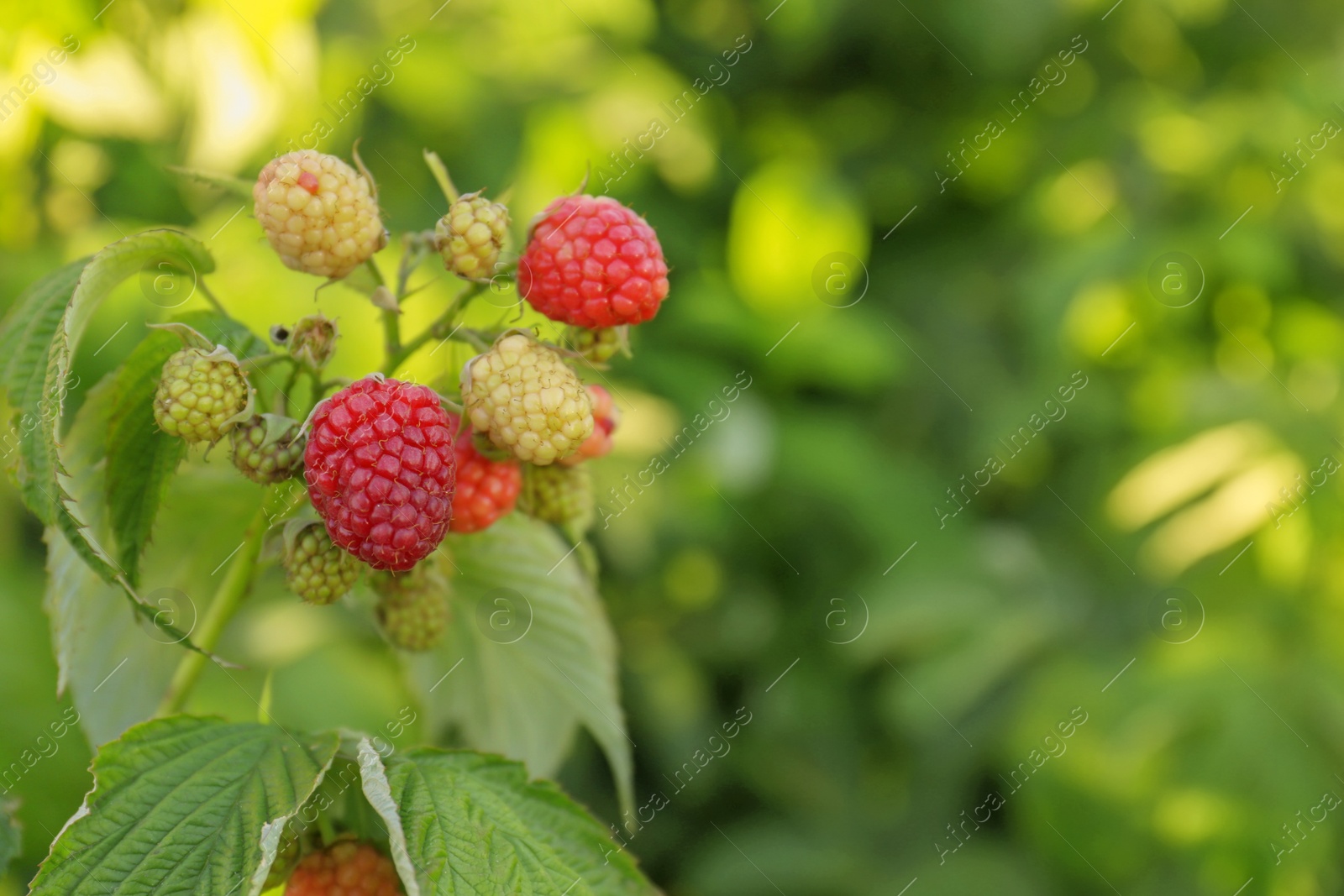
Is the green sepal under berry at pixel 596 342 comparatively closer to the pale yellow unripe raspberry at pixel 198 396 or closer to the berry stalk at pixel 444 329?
the berry stalk at pixel 444 329

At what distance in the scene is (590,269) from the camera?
0.67 metres

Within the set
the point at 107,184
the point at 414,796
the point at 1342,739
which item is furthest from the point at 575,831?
the point at 107,184

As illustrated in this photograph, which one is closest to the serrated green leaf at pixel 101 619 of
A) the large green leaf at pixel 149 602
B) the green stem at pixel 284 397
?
the large green leaf at pixel 149 602

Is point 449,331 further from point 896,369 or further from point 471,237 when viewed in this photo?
point 896,369

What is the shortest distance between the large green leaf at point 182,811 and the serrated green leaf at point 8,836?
0.11 m

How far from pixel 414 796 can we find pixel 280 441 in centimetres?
21

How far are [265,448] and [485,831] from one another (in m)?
0.24

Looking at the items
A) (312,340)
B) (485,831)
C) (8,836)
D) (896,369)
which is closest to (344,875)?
(485,831)

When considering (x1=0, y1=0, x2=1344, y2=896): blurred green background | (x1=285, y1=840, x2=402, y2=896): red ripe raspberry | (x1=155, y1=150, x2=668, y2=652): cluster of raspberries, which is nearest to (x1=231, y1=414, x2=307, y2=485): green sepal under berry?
(x1=155, y1=150, x2=668, y2=652): cluster of raspberries

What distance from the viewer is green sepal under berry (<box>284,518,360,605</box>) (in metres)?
0.62

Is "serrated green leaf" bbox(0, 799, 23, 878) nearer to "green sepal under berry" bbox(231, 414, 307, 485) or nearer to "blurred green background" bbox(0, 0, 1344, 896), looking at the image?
"green sepal under berry" bbox(231, 414, 307, 485)

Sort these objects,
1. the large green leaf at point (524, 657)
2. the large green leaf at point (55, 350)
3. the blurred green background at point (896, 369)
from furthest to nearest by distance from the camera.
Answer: the blurred green background at point (896, 369) → the large green leaf at point (524, 657) → the large green leaf at point (55, 350)

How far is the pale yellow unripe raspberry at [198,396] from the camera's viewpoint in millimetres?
597

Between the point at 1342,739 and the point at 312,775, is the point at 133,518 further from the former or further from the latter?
the point at 1342,739
